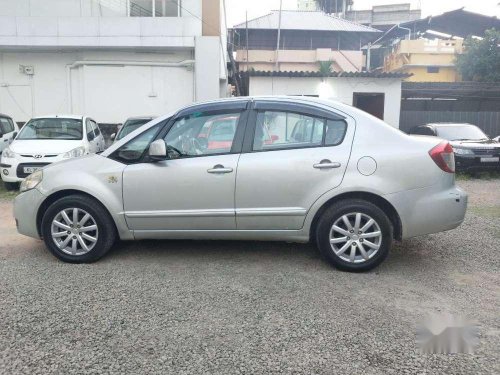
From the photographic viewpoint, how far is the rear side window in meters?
4.53

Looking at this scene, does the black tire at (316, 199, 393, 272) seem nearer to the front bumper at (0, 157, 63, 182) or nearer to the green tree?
the front bumper at (0, 157, 63, 182)

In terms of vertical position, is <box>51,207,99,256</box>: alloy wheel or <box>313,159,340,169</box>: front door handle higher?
<box>313,159,340,169</box>: front door handle

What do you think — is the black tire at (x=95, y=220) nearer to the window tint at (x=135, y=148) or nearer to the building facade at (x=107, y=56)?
the window tint at (x=135, y=148)

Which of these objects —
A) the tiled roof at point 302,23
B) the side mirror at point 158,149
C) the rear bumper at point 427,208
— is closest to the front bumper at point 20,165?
the side mirror at point 158,149

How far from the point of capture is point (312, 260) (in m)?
4.86

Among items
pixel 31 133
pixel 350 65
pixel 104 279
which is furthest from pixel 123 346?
pixel 350 65

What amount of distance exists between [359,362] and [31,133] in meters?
9.07

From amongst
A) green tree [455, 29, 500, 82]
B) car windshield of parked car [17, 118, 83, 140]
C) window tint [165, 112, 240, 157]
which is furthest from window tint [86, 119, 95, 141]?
green tree [455, 29, 500, 82]

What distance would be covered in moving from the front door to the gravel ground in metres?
0.47

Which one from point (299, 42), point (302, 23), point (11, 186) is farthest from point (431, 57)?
A: point (11, 186)

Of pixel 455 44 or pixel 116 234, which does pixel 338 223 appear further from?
pixel 455 44

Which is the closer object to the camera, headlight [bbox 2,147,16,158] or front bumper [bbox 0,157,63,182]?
front bumper [bbox 0,157,63,182]

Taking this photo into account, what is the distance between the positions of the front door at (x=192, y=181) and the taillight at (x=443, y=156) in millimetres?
1826

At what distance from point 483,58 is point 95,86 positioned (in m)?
20.5
